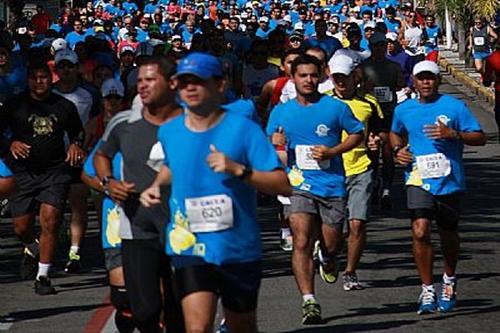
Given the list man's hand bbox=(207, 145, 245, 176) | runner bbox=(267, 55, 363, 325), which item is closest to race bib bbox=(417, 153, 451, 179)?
runner bbox=(267, 55, 363, 325)

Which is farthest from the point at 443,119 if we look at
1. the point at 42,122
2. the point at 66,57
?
the point at 66,57

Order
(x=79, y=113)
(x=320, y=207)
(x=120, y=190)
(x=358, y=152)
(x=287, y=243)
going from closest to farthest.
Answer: (x=120, y=190)
(x=320, y=207)
(x=358, y=152)
(x=79, y=113)
(x=287, y=243)

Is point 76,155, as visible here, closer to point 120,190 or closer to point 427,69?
point 427,69

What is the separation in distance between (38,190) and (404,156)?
10.2 ft

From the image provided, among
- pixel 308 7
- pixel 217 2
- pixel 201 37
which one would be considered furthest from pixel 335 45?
pixel 217 2

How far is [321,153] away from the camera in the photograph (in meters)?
12.2

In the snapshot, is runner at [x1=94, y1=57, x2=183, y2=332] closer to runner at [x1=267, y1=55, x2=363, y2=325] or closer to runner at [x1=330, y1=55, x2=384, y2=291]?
runner at [x1=267, y1=55, x2=363, y2=325]

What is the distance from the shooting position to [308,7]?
5306 cm

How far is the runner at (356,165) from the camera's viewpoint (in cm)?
1334

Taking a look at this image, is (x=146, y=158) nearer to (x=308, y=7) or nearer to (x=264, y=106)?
(x=264, y=106)

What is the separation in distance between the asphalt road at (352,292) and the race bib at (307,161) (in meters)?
1.05

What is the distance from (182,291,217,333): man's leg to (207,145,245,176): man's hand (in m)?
0.67

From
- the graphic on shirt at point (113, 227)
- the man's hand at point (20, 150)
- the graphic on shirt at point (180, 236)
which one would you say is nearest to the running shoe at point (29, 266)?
the man's hand at point (20, 150)

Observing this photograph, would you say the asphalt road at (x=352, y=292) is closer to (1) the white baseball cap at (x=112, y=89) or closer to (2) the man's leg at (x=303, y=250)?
(2) the man's leg at (x=303, y=250)
